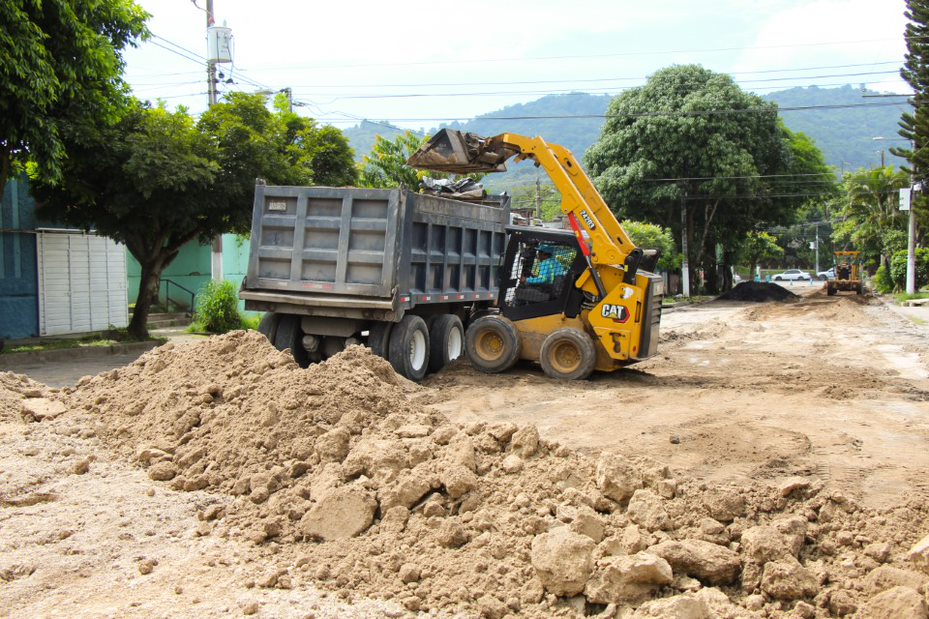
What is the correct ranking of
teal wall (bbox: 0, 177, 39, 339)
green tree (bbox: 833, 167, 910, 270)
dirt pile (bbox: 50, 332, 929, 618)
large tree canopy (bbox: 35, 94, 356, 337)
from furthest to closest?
green tree (bbox: 833, 167, 910, 270) → teal wall (bbox: 0, 177, 39, 339) → large tree canopy (bbox: 35, 94, 356, 337) → dirt pile (bbox: 50, 332, 929, 618)

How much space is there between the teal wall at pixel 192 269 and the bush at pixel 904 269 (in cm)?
3008

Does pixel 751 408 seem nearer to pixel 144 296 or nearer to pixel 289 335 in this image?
pixel 289 335

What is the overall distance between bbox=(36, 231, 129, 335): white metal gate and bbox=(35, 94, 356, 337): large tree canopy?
1.82 meters

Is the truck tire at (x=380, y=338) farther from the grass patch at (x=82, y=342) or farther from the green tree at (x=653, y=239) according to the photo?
the green tree at (x=653, y=239)

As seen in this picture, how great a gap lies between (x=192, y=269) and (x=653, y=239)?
19620mm

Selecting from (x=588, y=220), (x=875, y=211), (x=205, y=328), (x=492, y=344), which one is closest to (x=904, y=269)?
(x=875, y=211)

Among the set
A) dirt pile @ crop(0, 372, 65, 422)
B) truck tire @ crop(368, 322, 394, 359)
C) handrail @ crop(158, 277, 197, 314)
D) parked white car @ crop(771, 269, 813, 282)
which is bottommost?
parked white car @ crop(771, 269, 813, 282)

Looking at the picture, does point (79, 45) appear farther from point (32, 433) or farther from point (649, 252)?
point (649, 252)

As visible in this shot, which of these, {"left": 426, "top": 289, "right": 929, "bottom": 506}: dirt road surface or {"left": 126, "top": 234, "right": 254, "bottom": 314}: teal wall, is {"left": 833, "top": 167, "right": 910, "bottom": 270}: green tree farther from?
{"left": 126, "top": 234, "right": 254, "bottom": 314}: teal wall

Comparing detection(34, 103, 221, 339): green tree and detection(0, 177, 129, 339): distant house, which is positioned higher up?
detection(34, 103, 221, 339): green tree

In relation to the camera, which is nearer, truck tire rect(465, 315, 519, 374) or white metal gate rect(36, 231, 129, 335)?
truck tire rect(465, 315, 519, 374)

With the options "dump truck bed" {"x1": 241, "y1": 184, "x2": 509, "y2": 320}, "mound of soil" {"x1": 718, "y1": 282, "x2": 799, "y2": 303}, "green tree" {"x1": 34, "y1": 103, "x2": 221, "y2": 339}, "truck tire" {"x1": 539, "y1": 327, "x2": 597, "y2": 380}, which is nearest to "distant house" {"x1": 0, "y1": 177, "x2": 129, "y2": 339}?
"green tree" {"x1": 34, "y1": 103, "x2": 221, "y2": 339}

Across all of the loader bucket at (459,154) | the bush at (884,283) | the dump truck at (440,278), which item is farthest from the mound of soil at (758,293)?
the loader bucket at (459,154)

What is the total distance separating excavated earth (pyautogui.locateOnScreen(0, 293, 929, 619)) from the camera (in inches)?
A: 183
